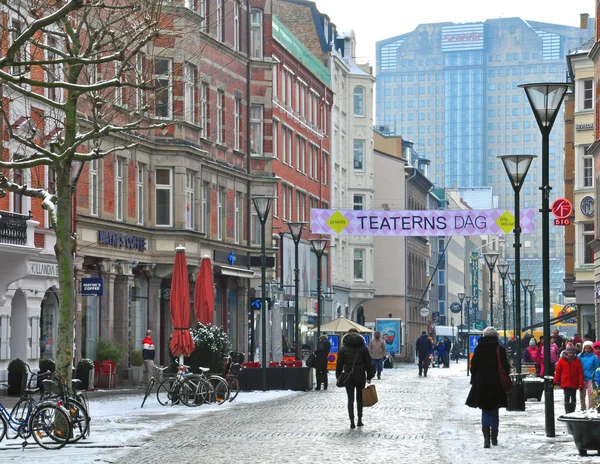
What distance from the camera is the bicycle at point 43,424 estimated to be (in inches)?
784

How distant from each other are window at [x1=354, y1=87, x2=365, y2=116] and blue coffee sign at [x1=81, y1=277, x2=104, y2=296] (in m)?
56.6

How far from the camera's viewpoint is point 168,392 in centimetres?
3038

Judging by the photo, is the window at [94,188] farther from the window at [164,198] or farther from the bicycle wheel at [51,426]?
the bicycle wheel at [51,426]

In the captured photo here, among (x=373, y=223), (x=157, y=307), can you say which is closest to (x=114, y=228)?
(x=157, y=307)

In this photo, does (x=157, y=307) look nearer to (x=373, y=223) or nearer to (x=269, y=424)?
(x=373, y=223)

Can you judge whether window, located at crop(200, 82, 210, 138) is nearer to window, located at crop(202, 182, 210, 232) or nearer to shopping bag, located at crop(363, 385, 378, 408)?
window, located at crop(202, 182, 210, 232)

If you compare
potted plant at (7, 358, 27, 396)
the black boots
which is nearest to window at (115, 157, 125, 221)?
potted plant at (7, 358, 27, 396)

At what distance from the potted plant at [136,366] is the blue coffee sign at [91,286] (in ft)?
17.5

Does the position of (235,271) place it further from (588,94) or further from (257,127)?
(588,94)

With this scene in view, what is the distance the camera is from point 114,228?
1761 inches

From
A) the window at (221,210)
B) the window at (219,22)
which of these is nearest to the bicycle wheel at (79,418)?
the window at (219,22)

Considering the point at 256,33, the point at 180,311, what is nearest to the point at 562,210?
the point at 256,33

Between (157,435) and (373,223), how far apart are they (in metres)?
31.4

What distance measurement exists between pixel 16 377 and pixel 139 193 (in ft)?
42.4
